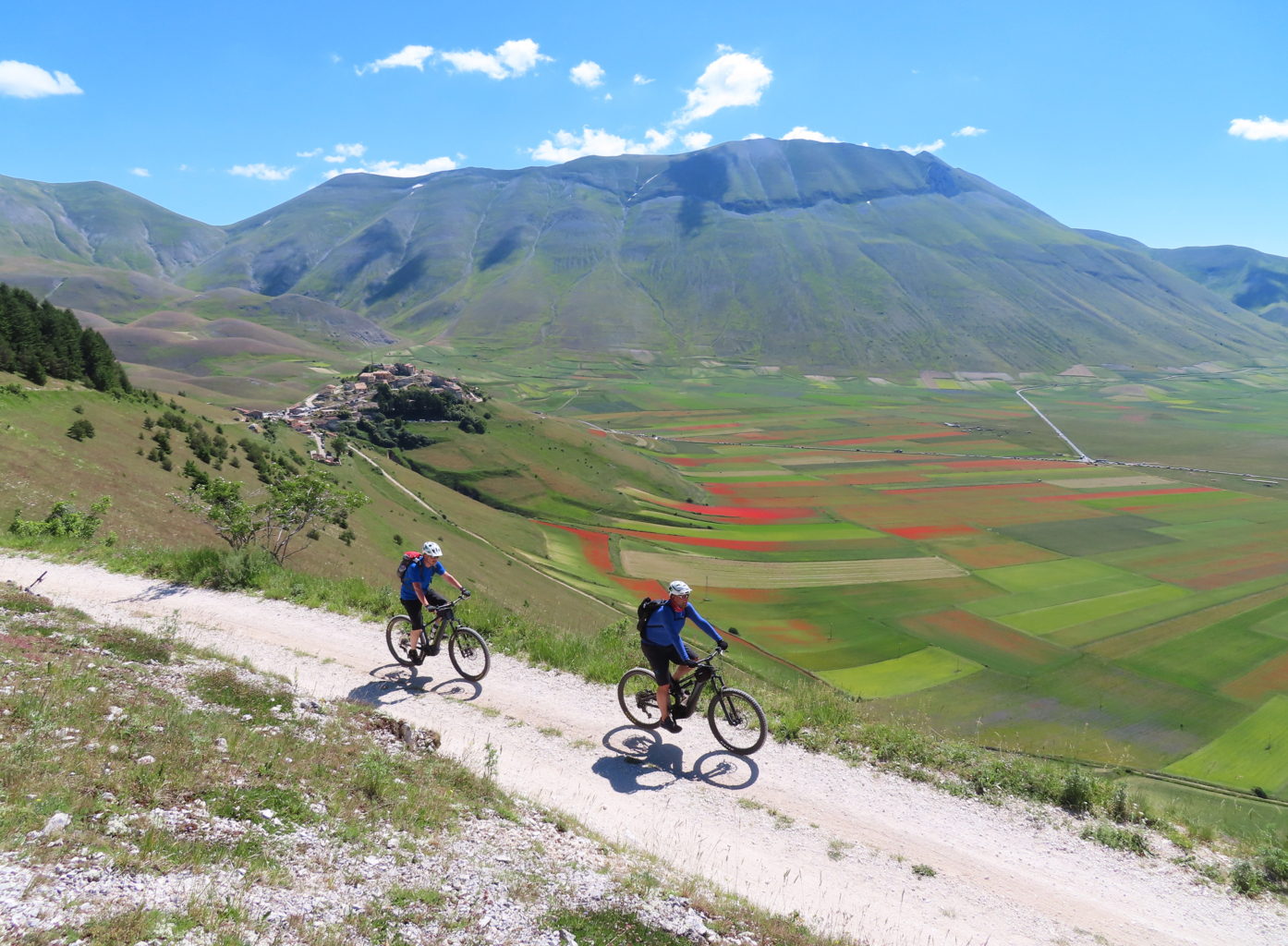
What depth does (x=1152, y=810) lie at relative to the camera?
1075 cm

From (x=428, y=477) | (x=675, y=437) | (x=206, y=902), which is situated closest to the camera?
(x=206, y=902)

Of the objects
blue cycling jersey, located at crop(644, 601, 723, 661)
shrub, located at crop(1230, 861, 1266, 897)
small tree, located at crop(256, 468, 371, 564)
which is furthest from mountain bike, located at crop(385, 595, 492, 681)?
shrub, located at crop(1230, 861, 1266, 897)

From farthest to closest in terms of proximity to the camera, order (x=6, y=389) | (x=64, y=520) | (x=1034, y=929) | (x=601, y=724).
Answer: (x=6, y=389), (x=64, y=520), (x=601, y=724), (x=1034, y=929)

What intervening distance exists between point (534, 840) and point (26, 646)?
10.3m

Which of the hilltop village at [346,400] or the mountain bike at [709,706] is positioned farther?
the hilltop village at [346,400]

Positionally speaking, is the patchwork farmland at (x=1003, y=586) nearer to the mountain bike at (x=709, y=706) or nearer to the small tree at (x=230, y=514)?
the mountain bike at (x=709, y=706)

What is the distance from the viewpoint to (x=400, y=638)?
14.9 m

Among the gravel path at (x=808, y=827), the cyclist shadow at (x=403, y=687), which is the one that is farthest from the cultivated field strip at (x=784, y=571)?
the gravel path at (x=808, y=827)

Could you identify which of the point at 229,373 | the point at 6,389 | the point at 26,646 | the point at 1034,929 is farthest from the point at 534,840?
the point at 229,373

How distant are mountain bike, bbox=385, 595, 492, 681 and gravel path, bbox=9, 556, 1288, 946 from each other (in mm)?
337

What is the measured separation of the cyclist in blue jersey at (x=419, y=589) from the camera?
14.2 metres

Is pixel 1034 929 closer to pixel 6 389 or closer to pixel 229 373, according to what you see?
pixel 6 389

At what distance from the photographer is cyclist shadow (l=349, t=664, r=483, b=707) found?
1313 cm

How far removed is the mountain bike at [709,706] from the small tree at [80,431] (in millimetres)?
43060
